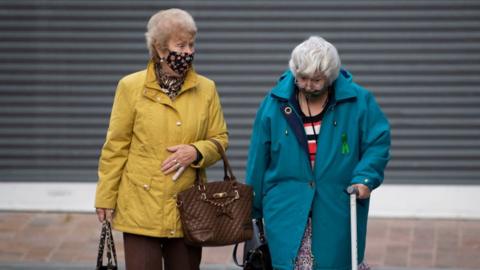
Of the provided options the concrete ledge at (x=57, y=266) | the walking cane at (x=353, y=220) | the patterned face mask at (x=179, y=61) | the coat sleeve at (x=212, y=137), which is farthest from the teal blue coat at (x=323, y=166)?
the concrete ledge at (x=57, y=266)

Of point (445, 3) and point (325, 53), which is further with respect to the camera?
point (445, 3)

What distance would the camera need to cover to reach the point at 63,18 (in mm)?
10031

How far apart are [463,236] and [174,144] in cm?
396

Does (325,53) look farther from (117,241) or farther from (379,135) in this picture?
(117,241)

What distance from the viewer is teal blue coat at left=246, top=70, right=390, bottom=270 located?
5.77 meters

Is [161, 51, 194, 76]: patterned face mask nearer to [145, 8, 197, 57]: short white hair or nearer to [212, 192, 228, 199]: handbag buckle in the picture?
[145, 8, 197, 57]: short white hair

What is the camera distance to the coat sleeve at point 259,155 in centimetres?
589

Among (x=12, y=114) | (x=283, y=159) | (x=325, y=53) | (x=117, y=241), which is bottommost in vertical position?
(x=117, y=241)

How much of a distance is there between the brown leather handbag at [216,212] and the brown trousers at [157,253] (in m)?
0.16

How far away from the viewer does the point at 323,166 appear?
5762 mm

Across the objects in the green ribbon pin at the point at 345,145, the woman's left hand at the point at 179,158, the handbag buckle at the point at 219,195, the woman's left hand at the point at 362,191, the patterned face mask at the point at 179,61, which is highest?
the patterned face mask at the point at 179,61

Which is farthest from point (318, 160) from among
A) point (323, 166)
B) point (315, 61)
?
point (315, 61)

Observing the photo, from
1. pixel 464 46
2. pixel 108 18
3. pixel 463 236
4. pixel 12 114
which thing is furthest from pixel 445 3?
pixel 12 114

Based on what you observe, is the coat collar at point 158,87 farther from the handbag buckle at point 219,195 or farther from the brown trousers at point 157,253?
the brown trousers at point 157,253
